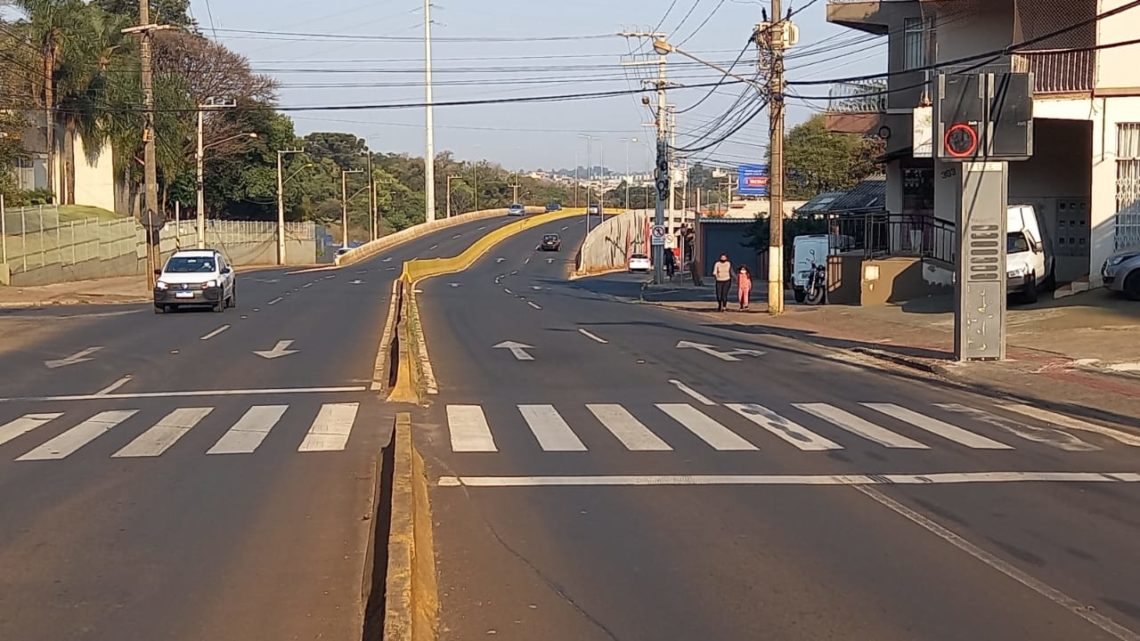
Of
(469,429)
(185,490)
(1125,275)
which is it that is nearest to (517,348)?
(469,429)

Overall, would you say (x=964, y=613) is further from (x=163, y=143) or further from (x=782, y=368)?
(x=163, y=143)

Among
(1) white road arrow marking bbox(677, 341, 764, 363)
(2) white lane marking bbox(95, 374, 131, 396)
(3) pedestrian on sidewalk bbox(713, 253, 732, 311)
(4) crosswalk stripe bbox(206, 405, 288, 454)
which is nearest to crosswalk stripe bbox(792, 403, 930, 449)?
(1) white road arrow marking bbox(677, 341, 764, 363)

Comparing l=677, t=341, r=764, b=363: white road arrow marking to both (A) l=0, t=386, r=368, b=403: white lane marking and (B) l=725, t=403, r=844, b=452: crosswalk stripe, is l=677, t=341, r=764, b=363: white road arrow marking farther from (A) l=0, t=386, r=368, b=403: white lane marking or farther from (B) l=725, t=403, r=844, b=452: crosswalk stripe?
(A) l=0, t=386, r=368, b=403: white lane marking

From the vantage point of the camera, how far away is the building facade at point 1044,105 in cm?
2941

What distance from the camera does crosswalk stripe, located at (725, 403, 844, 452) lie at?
42.1 feet

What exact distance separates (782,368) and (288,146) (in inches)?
3392

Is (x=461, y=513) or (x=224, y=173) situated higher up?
(x=224, y=173)

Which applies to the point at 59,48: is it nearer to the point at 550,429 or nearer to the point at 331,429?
the point at 331,429

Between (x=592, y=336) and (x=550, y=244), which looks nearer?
(x=592, y=336)

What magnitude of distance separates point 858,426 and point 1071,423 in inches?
97.4

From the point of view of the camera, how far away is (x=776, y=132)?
1332 inches

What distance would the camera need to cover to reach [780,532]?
8.93m

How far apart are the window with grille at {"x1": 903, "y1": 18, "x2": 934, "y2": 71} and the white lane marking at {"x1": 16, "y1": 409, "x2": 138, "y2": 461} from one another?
2817cm

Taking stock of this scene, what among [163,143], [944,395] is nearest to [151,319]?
[944,395]
